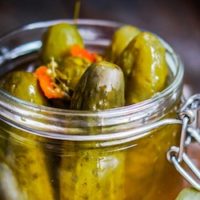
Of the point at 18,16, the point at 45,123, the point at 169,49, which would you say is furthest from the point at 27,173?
the point at 18,16

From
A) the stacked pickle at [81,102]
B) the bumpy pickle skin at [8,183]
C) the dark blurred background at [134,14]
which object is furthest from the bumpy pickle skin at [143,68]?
the dark blurred background at [134,14]

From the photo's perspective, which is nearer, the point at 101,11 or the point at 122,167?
the point at 122,167

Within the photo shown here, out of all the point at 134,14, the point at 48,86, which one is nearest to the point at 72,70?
the point at 48,86

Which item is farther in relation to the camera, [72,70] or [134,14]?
[134,14]

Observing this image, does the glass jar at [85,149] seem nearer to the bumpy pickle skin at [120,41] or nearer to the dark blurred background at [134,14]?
the bumpy pickle skin at [120,41]

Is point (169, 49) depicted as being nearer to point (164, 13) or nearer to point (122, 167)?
point (122, 167)

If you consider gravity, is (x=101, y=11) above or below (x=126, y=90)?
below

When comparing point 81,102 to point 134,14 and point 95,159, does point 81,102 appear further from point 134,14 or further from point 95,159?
point 134,14

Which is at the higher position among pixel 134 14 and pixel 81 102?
pixel 81 102
